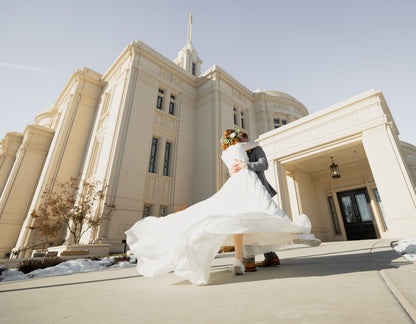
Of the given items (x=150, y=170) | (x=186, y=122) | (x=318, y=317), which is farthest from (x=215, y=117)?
(x=318, y=317)

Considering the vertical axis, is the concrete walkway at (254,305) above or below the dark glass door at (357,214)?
below

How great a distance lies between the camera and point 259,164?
2.64 metres

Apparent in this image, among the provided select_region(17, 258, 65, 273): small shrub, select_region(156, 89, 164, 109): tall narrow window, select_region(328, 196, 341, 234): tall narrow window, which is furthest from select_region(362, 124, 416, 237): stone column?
select_region(156, 89, 164, 109): tall narrow window

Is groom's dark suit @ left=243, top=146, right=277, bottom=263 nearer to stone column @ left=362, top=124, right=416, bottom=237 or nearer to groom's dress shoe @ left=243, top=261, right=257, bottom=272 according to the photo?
groom's dress shoe @ left=243, top=261, right=257, bottom=272

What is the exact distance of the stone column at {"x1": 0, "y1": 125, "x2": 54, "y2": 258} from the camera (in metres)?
12.8

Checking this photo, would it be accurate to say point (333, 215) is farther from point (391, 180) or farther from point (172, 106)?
point (172, 106)

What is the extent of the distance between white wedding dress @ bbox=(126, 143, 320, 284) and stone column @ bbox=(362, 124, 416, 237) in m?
5.83

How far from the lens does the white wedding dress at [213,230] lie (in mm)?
1699

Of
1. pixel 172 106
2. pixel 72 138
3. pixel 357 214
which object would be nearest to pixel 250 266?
pixel 357 214

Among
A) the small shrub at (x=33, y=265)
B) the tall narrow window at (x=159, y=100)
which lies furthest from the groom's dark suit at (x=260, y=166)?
the tall narrow window at (x=159, y=100)

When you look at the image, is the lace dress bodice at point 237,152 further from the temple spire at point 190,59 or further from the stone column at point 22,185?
the temple spire at point 190,59

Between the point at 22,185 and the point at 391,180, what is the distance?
2065 centimetres

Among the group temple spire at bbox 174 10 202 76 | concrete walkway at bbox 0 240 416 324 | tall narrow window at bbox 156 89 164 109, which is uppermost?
temple spire at bbox 174 10 202 76

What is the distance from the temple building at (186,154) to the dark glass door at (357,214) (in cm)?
4
